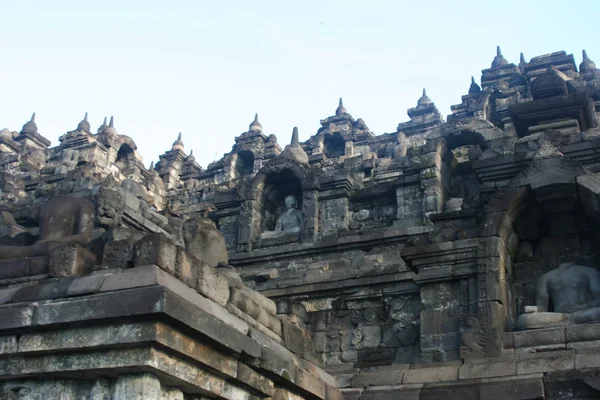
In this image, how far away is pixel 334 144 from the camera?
4075 cm

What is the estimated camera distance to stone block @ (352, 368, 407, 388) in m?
10.7

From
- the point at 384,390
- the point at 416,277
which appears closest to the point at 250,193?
the point at 416,277

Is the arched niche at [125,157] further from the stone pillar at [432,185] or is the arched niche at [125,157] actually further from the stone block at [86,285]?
the stone block at [86,285]

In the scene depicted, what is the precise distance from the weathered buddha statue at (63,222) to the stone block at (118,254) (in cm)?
119

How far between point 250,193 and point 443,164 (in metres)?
4.69

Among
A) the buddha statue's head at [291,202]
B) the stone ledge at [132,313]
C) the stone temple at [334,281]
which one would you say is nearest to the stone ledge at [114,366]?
the stone temple at [334,281]

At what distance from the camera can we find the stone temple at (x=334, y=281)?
7.86 meters

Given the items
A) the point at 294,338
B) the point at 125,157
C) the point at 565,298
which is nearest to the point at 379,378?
the point at 294,338

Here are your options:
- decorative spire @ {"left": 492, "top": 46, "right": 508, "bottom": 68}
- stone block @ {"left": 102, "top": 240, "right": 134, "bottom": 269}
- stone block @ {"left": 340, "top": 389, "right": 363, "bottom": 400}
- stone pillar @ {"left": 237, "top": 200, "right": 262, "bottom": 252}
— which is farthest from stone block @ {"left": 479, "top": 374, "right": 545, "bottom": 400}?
decorative spire @ {"left": 492, "top": 46, "right": 508, "bottom": 68}

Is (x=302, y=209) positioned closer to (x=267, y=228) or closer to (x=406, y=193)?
(x=267, y=228)

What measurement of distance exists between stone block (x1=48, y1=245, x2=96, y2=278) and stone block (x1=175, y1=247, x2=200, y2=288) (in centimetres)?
97

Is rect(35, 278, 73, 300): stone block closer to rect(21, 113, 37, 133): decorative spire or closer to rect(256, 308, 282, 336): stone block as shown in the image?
rect(256, 308, 282, 336): stone block

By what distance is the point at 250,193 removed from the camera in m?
19.6

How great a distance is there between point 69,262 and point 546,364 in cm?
581
